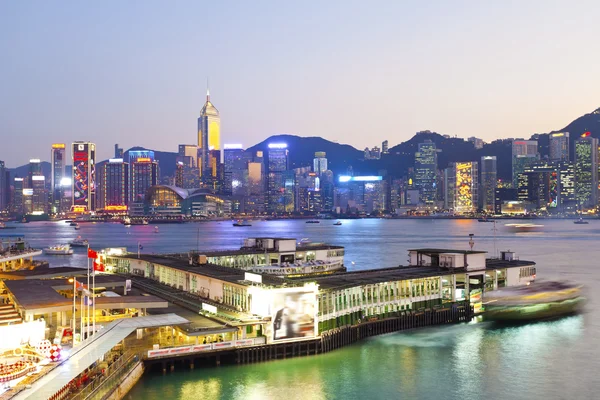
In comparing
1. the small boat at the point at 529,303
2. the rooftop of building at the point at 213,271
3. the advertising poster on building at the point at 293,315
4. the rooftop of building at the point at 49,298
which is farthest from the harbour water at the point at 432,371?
the rooftop of building at the point at 49,298

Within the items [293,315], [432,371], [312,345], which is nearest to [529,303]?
[432,371]

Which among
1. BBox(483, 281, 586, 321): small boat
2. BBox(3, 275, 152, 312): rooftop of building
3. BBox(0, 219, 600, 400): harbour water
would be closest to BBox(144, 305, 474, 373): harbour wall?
BBox(0, 219, 600, 400): harbour water

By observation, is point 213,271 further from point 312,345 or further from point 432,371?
point 432,371

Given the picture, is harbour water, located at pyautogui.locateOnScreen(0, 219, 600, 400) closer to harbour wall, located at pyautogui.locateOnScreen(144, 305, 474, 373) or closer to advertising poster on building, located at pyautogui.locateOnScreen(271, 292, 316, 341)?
harbour wall, located at pyautogui.locateOnScreen(144, 305, 474, 373)

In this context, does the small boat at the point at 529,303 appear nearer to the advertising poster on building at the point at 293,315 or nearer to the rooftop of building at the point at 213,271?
the advertising poster on building at the point at 293,315

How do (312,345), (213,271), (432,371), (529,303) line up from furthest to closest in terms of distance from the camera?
(529,303) < (213,271) < (312,345) < (432,371)

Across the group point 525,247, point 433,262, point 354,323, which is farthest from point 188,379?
point 525,247

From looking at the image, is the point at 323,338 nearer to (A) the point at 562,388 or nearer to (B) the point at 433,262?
(A) the point at 562,388

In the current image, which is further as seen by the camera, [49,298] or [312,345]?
[312,345]

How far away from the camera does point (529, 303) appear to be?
2314 inches

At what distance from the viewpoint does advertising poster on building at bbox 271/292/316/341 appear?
127 feet

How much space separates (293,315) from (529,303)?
29525 mm

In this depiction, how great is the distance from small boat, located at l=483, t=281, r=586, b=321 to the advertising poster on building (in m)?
20.8

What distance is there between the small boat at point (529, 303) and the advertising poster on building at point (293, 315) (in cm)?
2076
